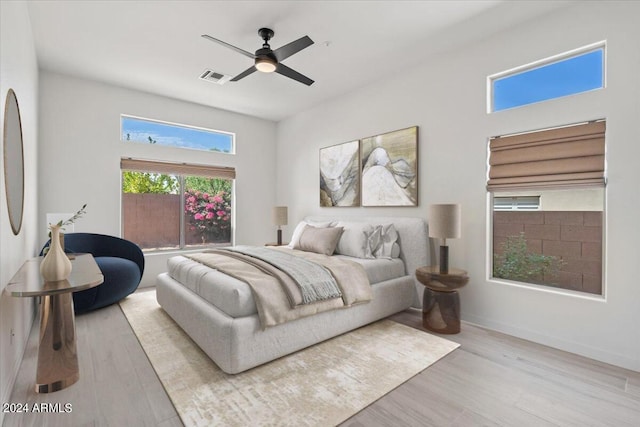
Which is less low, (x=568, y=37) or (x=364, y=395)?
(x=568, y=37)

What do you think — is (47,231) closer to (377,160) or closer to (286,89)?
(286,89)

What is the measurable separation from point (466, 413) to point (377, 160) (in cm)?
301

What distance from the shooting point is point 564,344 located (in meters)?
2.52

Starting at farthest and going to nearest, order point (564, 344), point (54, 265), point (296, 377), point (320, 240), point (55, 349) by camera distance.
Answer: point (320, 240) < point (564, 344) < point (296, 377) < point (55, 349) < point (54, 265)

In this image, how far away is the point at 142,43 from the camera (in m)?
3.12

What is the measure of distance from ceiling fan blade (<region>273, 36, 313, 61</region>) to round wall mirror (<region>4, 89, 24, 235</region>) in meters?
1.95

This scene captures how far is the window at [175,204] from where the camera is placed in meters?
→ 4.48

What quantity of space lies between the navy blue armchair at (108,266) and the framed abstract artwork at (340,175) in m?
2.82

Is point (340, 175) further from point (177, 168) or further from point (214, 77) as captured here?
point (177, 168)

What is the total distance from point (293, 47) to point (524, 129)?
7.39 feet

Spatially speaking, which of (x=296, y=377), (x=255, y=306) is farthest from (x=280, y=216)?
(x=296, y=377)

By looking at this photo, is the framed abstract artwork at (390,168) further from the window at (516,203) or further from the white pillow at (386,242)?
the window at (516,203)

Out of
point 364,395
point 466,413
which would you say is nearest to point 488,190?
point 466,413

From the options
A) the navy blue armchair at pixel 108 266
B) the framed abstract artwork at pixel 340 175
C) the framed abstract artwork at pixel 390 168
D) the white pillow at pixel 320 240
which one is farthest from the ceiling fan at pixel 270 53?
the navy blue armchair at pixel 108 266
